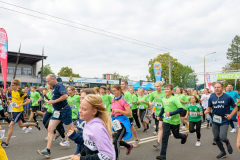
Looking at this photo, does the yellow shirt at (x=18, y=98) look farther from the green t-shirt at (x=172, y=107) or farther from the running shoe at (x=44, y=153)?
the green t-shirt at (x=172, y=107)

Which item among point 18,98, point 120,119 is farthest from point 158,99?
point 18,98

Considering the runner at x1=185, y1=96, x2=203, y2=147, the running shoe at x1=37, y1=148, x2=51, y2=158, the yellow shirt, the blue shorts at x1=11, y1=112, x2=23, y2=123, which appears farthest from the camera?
the runner at x1=185, y1=96, x2=203, y2=147

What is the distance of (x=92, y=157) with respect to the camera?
1884 millimetres

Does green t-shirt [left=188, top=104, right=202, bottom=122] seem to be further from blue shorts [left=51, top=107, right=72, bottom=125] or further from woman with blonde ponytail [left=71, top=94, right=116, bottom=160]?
woman with blonde ponytail [left=71, top=94, right=116, bottom=160]

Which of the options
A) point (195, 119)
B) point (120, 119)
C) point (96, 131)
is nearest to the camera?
point (96, 131)

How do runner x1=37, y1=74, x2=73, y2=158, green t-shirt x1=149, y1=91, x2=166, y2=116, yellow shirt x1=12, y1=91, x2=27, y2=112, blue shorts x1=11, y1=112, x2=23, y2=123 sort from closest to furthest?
runner x1=37, y1=74, x2=73, y2=158 < blue shorts x1=11, y1=112, x2=23, y2=123 < yellow shirt x1=12, y1=91, x2=27, y2=112 < green t-shirt x1=149, y1=91, x2=166, y2=116

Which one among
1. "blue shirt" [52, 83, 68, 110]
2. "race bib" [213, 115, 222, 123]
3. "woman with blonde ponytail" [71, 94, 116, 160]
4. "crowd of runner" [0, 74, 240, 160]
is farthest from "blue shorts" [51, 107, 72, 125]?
"race bib" [213, 115, 222, 123]

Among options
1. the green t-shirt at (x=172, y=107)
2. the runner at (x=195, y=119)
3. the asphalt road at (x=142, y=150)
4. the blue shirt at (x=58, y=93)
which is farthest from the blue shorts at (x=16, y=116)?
the runner at (x=195, y=119)

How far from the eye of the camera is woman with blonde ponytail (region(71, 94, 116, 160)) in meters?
1.86

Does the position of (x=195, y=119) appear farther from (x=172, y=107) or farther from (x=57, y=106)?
(x=57, y=106)

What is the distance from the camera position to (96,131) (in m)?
1.90

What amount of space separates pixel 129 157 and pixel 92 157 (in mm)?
3531

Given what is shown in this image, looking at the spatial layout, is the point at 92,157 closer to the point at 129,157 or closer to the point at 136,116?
the point at 129,157

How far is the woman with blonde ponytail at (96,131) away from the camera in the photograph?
1.86m
